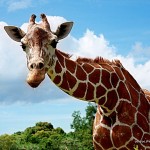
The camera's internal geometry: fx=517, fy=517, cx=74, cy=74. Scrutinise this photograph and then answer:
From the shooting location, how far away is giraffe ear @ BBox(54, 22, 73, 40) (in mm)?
9008

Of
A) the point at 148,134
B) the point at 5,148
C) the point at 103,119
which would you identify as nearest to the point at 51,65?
the point at 103,119

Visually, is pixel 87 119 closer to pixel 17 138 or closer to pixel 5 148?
pixel 5 148

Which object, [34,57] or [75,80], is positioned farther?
[75,80]

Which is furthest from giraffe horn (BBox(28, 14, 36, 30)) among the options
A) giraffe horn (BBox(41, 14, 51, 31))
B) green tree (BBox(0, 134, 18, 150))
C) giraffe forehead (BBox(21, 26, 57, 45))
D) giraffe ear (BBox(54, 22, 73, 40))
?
green tree (BBox(0, 134, 18, 150))

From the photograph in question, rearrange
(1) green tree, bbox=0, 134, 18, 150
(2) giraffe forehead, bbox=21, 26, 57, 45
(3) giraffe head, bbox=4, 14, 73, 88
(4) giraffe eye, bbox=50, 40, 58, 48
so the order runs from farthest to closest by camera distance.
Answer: (1) green tree, bbox=0, 134, 18, 150
(4) giraffe eye, bbox=50, 40, 58, 48
(2) giraffe forehead, bbox=21, 26, 57, 45
(3) giraffe head, bbox=4, 14, 73, 88

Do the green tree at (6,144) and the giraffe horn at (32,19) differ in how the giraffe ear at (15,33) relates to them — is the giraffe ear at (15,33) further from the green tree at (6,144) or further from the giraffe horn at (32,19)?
the green tree at (6,144)

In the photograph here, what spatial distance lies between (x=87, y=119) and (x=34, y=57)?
2810 centimetres

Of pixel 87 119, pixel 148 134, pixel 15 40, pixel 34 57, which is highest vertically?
pixel 87 119

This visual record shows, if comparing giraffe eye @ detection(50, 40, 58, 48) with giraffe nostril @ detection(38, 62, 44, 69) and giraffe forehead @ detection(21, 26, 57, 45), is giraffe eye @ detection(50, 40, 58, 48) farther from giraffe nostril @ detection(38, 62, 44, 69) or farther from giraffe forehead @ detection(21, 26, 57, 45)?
giraffe nostril @ detection(38, 62, 44, 69)

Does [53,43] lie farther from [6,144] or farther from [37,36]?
[6,144]

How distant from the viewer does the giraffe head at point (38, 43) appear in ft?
26.9

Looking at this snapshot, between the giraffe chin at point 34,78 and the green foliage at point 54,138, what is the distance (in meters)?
24.3

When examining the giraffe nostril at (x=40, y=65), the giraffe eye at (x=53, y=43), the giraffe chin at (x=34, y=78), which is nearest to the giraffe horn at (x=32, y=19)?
the giraffe eye at (x=53, y=43)

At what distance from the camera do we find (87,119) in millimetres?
36156
